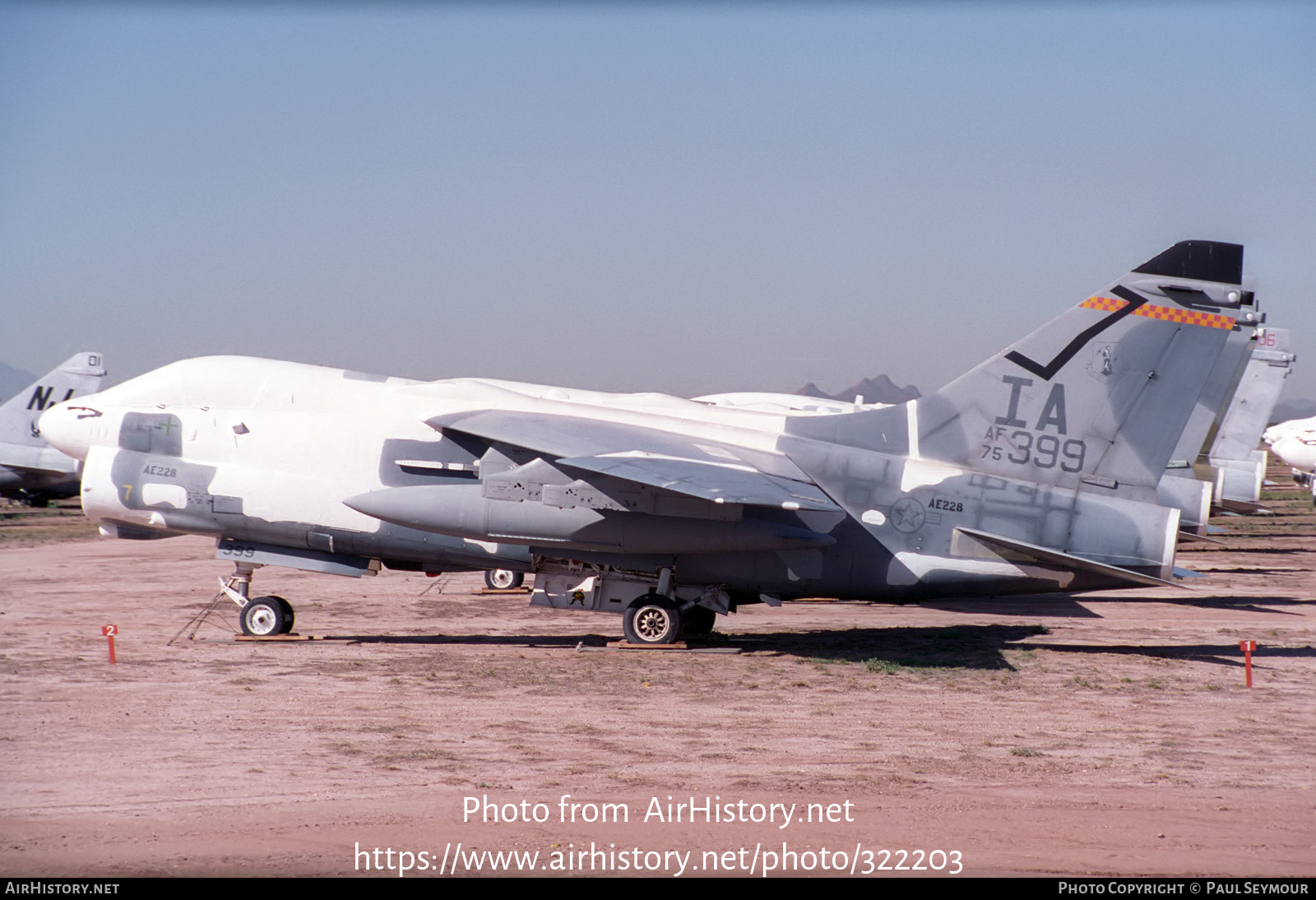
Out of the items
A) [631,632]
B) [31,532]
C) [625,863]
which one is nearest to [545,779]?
[625,863]

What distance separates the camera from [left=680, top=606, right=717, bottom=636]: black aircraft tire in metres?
17.2

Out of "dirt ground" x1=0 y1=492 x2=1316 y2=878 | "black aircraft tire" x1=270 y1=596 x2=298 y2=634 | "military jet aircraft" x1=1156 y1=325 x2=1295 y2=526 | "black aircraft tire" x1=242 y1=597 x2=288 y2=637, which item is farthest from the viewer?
"military jet aircraft" x1=1156 y1=325 x2=1295 y2=526

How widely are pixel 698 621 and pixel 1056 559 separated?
550cm

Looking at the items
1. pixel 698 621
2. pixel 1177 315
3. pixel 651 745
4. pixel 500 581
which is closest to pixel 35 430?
pixel 500 581

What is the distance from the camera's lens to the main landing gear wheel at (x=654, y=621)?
1596cm

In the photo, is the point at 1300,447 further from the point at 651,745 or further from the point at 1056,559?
the point at 651,745

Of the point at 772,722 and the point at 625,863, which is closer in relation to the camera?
the point at 625,863

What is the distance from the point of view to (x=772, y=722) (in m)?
11.9

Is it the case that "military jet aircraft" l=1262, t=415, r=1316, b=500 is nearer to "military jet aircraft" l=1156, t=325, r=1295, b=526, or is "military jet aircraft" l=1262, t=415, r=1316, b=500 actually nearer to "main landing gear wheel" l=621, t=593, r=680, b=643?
"military jet aircraft" l=1156, t=325, r=1295, b=526

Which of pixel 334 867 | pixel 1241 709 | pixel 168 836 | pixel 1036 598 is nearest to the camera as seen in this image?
pixel 334 867

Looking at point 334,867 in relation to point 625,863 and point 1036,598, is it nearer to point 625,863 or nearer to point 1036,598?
point 625,863

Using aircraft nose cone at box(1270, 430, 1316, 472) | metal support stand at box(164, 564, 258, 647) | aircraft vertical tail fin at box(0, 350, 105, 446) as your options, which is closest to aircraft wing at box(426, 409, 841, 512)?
metal support stand at box(164, 564, 258, 647)

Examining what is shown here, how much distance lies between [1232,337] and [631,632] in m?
14.1

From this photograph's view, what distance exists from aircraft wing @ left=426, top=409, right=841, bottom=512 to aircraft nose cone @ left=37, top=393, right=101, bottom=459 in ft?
17.4
